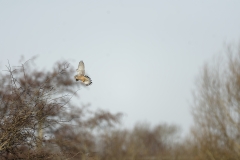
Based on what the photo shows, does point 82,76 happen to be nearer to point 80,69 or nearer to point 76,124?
point 80,69

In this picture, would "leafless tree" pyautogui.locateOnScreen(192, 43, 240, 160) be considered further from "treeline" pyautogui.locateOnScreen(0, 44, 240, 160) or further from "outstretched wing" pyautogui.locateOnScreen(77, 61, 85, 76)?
"outstretched wing" pyautogui.locateOnScreen(77, 61, 85, 76)

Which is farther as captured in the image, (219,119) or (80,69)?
(219,119)

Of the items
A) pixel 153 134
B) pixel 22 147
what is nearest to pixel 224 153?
pixel 22 147

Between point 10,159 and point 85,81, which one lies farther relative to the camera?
point 10,159

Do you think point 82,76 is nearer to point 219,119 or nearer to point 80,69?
point 80,69

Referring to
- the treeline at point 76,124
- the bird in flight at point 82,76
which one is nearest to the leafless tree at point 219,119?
the treeline at point 76,124

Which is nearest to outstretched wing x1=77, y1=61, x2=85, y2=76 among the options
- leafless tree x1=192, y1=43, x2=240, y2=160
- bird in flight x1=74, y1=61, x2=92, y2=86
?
bird in flight x1=74, y1=61, x2=92, y2=86

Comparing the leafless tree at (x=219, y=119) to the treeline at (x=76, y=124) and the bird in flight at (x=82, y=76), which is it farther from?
the bird in flight at (x=82, y=76)

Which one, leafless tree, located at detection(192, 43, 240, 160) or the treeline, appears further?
leafless tree, located at detection(192, 43, 240, 160)

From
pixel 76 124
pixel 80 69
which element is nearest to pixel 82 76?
pixel 80 69

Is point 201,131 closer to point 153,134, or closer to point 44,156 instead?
point 44,156

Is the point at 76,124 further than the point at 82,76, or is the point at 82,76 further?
the point at 76,124

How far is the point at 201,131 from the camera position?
15.1m

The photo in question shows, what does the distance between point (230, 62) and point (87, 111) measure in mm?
6831
